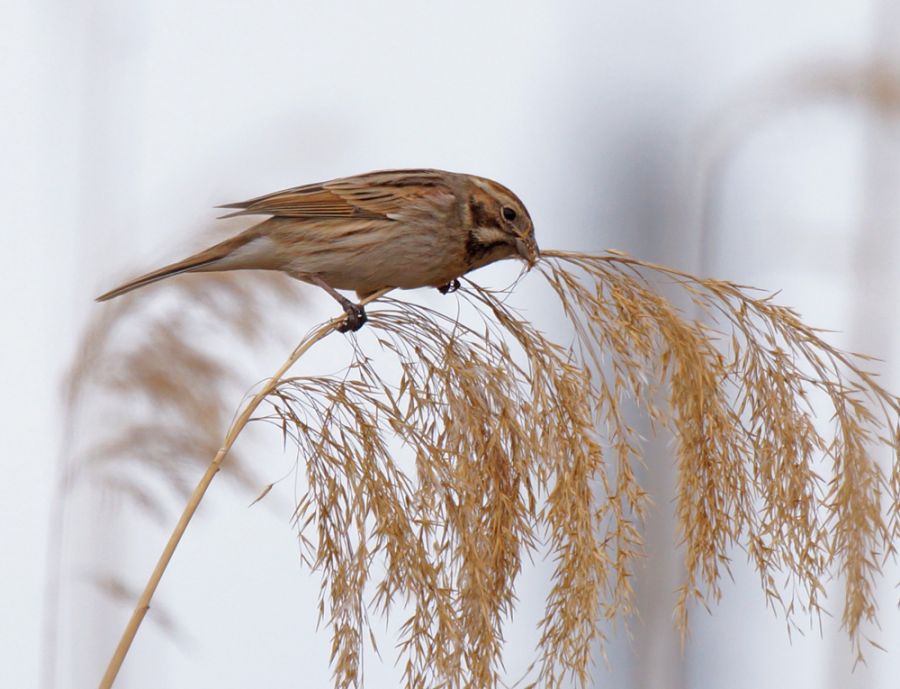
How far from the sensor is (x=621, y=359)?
226cm

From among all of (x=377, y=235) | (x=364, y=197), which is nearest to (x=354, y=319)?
(x=377, y=235)

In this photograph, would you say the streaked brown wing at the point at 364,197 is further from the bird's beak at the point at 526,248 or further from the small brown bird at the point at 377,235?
the bird's beak at the point at 526,248

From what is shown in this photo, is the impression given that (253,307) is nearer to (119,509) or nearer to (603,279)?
(119,509)

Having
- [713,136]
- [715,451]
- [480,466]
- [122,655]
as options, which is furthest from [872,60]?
[122,655]

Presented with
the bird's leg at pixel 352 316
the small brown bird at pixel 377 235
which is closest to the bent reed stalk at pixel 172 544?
the bird's leg at pixel 352 316

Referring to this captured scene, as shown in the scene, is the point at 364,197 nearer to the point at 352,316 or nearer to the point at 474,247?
the point at 474,247

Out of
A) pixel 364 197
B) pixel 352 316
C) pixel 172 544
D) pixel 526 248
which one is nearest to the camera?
pixel 172 544

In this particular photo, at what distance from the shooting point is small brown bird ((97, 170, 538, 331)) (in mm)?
2889

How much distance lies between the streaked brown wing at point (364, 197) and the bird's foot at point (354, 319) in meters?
0.44

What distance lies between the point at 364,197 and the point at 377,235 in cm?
14

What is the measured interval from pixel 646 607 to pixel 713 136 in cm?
167

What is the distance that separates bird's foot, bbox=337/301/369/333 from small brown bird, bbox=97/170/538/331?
20 centimetres

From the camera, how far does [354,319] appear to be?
8.41 feet

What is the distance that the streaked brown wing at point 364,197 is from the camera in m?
3.00
